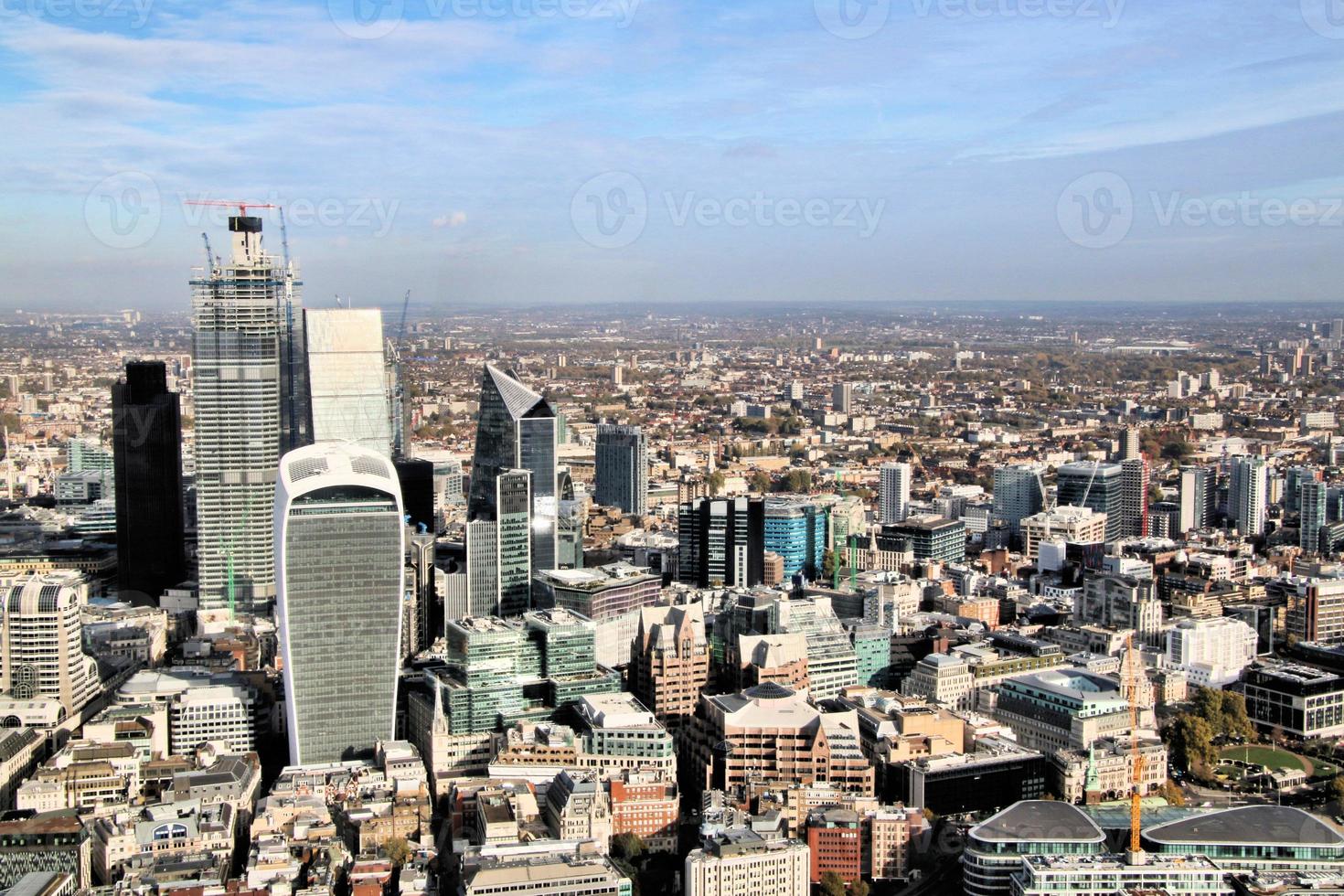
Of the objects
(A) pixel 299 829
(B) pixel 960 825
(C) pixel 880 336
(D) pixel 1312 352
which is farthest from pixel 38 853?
(C) pixel 880 336

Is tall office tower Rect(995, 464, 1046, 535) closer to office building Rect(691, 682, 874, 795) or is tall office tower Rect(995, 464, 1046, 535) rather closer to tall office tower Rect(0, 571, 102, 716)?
office building Rect(691, 682, 874, 795)

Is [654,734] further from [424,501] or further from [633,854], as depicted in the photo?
[424,501]

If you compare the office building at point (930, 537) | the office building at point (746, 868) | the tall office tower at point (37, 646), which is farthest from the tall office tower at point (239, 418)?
the office building at point (746, 868)

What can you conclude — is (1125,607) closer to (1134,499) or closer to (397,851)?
(1134,499)

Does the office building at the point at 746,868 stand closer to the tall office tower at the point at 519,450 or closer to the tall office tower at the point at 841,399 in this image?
the tall office tower at the point at 519,450

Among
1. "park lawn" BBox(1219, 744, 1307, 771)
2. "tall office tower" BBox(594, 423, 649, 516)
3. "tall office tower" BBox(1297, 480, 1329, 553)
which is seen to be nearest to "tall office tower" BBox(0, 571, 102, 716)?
"park lawn" BBox(1219, 744, 1307, 771)
